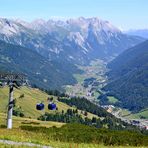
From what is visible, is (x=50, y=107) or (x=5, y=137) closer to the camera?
(x=5, y=137)

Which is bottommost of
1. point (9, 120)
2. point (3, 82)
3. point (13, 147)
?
point (13, 147)

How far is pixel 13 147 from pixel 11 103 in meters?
32.3

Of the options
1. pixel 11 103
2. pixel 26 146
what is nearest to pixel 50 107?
pixel 11 103

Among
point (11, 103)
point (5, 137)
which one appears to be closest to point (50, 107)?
point (11, 103)

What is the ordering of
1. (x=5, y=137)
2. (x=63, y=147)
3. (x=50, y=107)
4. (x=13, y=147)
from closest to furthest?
(x=13, y=147), (x=63, y=147), (x=5, y=137), (x=50, y=107)

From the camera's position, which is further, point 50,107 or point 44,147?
point 50,107

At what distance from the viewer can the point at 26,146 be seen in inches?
1156

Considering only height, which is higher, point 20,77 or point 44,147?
point 20,77

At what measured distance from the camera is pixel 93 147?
31547mm

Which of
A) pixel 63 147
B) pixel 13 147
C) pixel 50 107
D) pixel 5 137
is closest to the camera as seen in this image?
pixel 13 147

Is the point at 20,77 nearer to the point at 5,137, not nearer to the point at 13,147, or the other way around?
the point at 5,137

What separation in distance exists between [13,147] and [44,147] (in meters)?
2.99

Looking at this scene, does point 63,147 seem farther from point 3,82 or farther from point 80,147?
point 3,82

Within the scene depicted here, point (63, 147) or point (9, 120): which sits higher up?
point (9, 120)
